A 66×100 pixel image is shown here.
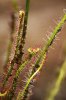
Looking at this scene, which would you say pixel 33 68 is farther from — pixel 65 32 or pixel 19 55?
pixel 65 32

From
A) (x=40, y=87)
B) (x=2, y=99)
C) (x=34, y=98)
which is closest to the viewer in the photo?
(x=2, y=99)

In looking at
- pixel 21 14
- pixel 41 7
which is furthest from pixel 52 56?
pixel 21 14

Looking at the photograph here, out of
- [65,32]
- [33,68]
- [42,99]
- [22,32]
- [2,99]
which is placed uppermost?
[22,32]

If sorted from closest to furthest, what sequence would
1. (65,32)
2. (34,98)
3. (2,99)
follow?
(2,99) < (34,98) < (65,32)

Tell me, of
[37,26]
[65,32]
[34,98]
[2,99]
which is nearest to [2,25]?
[37,26]

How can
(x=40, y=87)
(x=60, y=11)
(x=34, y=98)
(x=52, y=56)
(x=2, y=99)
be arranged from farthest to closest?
(x=60, y=11), (x=52, y=56), (x=40, y=87), (x=34, y=98), (x=2, y=99)

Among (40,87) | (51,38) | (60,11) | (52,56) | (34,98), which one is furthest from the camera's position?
(60,11)

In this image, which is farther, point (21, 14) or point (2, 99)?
point (2, 99)

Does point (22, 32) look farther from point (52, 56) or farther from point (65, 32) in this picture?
point (65, 32)

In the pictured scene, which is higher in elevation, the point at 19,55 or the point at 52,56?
the point at 19,55
